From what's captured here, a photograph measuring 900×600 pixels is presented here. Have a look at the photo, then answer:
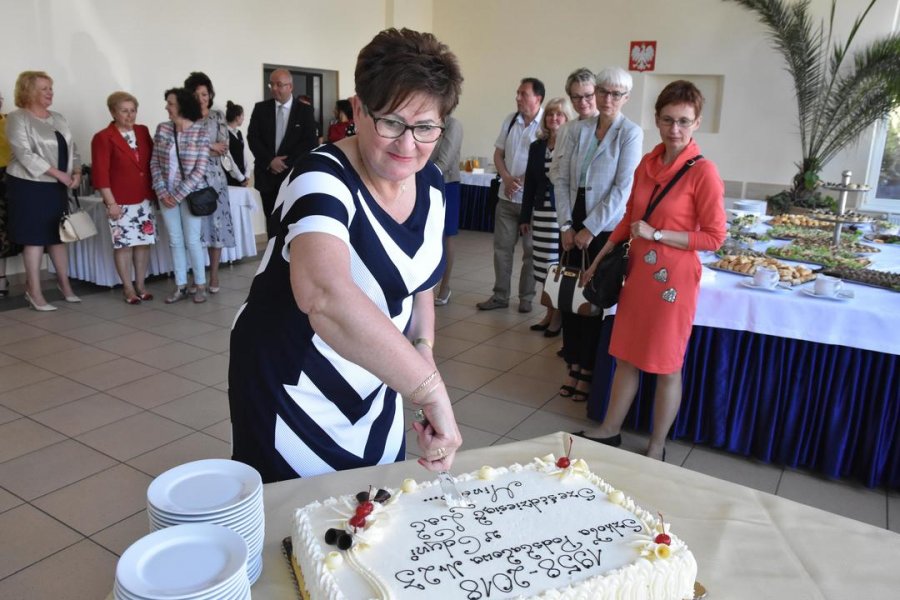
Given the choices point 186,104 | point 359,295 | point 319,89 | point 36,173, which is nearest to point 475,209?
point 319,89

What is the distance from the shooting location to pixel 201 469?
1.02 m

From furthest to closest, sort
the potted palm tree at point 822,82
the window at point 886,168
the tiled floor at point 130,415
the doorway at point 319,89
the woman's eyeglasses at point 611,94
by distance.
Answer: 1. the doorway at point 319,89
2. the window at point 886,168
3. the potted palm tree at point 822,82
4. the woman's eyeglasses at point 611,94
5. the tiled floor at point 130,415

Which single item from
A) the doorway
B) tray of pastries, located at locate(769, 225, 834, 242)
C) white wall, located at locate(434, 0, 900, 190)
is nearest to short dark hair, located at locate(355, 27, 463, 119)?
tray of pastries, located at locate(769, 225, 834, 242)

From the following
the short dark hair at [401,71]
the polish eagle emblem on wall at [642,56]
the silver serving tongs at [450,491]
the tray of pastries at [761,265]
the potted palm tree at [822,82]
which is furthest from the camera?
the polish eagle emblem on wall at [642,56]

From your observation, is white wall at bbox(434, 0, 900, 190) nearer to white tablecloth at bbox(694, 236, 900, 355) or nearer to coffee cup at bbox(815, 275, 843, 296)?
white tablecloth at bbox(694, 236, 900, 355)

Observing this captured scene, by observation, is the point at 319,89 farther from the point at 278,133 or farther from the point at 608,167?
the point at 608,167

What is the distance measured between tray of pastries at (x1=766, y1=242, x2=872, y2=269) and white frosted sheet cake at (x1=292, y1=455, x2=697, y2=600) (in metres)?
2.70

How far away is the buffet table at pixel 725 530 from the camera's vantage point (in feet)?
3.43

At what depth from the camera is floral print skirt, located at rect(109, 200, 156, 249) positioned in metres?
5.02

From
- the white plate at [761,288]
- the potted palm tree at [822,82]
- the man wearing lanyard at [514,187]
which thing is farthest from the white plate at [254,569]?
the potted palm tree at [822,82]

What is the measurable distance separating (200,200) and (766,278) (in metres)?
3.94

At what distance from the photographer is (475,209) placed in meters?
9.00

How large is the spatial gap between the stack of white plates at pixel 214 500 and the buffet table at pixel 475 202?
7880 millimetres

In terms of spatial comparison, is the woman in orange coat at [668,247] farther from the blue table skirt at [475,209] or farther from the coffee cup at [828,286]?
the blue table skirt at [475,209]
